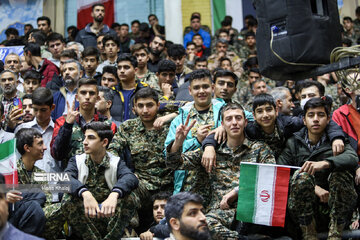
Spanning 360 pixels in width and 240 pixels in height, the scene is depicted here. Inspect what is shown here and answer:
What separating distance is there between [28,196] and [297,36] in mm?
3352

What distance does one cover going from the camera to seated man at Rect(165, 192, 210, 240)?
4.99 metres

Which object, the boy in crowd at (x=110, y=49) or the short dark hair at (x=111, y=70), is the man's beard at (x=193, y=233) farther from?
the boy in crowd at (x=110, y=49)

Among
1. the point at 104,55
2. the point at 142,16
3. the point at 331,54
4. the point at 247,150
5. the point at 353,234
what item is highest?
the point at 142,16

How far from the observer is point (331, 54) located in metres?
5.56

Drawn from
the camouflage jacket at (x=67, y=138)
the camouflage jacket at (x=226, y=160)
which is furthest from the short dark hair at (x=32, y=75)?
the camouflage jacket at (x=226, y=160)

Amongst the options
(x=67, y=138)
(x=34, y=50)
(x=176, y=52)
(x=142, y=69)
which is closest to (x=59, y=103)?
(x=142, y=69)

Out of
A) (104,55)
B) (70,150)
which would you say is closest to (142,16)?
(104,55)

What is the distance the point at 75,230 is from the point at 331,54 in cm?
333

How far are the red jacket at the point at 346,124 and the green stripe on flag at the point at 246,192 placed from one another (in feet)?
5.22

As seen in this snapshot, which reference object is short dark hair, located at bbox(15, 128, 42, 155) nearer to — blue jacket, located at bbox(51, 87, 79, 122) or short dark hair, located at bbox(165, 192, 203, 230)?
blue jacket, located at bbox(51, 87, 79, 122)

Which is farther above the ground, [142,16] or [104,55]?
[142,16]

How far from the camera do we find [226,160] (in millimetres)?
6203

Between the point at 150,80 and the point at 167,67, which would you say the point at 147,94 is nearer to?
the point at 167,67

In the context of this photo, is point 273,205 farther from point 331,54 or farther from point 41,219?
point 41,219
